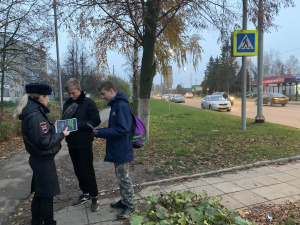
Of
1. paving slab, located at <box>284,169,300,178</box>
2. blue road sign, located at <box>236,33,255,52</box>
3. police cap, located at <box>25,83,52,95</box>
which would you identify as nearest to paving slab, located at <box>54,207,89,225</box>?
police cap, located at <box>25,83,52,95</box>

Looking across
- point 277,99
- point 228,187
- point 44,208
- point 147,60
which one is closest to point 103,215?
point 44,208

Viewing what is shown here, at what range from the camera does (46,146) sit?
8.95 ft

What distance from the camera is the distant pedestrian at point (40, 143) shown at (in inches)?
107

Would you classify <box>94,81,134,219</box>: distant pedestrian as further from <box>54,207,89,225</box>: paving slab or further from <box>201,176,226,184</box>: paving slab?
<box>201,176,226,184</box>: paving slab

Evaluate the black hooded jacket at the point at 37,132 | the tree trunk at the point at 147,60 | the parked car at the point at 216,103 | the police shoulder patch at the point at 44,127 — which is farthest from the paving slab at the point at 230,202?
the parked car at the point at 216,103

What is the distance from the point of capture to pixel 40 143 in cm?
271

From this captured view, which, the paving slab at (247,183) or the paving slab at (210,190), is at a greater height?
the paving slab at (247,183)

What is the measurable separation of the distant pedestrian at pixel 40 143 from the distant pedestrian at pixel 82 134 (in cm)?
51

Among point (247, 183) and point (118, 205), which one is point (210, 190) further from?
point (118, 205)

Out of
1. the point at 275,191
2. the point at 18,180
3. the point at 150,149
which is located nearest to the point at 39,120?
the point at 18,180

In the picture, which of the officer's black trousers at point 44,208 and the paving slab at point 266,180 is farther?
the paving slab at point 266,180

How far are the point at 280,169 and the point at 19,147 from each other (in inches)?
320

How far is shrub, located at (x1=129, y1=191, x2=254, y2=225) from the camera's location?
2180 mm

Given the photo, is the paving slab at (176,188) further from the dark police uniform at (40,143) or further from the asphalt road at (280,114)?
the asphalt road at (280,114)
